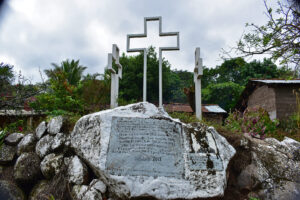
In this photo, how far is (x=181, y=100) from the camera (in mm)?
33469

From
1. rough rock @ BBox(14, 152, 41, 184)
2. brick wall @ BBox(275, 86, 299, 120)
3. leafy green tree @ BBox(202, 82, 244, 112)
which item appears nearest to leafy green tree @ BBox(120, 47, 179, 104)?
leafy green tree @ BBox(202, 82, 244, 112)

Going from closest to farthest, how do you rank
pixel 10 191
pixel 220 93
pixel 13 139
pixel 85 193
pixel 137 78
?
Answer: pixel 85 193 < pixel 10 191 < pixel 13 139 < pixel 137 78 < pixel 220 93

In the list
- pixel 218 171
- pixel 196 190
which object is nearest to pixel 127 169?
pixel 196 190

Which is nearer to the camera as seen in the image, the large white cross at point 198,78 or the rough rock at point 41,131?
the rough rock at point 41,131

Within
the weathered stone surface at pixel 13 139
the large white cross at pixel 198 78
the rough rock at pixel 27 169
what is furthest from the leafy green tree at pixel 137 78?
the rough rock at pixel 27 169

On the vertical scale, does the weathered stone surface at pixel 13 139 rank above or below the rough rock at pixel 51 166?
above

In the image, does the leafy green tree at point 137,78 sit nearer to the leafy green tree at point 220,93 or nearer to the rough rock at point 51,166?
the leafy green tree at point 220,93

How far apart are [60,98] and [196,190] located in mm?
4929

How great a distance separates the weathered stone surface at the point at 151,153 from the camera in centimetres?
332

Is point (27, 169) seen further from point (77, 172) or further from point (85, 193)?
point (85, 193)

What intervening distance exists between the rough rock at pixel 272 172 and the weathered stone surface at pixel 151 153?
0.57m

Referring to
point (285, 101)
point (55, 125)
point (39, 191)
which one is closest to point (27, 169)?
point (39, 191)

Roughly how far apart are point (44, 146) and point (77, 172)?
44.8 inches

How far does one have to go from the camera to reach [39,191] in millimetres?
3863
